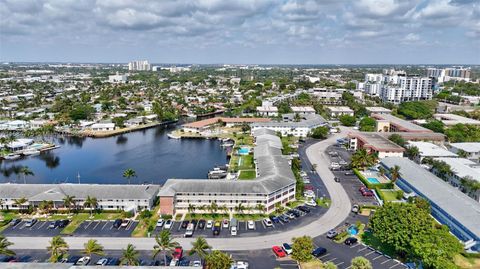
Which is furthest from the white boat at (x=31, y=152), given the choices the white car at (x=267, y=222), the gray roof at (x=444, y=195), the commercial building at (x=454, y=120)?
the commercial building at (x=454, y=120)

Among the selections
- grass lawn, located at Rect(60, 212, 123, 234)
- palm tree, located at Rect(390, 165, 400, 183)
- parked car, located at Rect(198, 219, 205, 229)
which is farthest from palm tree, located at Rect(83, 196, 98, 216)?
palm tree, located at Rect(390, 165, 400, 183)

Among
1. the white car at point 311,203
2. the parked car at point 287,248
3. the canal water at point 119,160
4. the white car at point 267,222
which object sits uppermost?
the white car at point 311,203

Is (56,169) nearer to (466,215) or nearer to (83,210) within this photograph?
(83,210)

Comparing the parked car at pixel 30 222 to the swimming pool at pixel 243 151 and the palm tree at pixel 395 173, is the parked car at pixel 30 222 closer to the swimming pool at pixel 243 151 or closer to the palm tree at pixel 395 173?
the swimming pool at pixel 243 151

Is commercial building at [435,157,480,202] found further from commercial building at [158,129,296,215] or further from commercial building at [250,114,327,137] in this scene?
commercial building at [250,114,327,137]

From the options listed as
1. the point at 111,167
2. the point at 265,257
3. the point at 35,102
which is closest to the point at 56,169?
the point at 111,167

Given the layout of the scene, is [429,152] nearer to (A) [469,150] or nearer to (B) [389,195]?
(A) [469,150]
